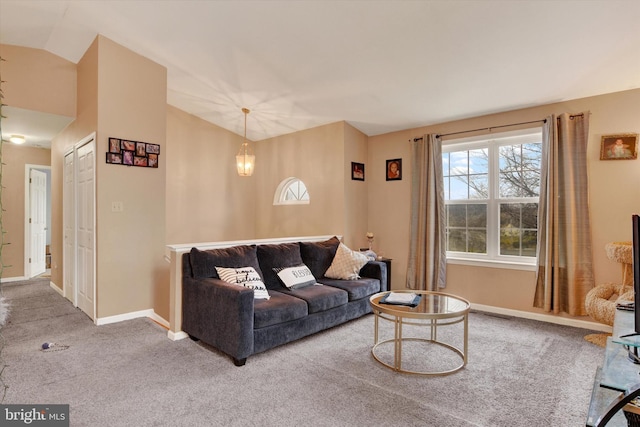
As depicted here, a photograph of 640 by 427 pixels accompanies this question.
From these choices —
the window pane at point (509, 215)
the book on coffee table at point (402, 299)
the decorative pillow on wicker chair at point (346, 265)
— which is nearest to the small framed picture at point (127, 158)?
the decorative pillow on wicker chair at point (346, 265)

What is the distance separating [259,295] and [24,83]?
3830 mm

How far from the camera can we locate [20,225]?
229 inches

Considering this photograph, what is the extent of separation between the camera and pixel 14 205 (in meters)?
5.77

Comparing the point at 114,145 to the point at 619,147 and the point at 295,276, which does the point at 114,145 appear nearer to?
the point at 295,276

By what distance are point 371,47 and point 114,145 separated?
2904 millimetres

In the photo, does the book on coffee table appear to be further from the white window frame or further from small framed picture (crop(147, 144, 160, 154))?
small framed picture (crop(147, 144, 160, 154))

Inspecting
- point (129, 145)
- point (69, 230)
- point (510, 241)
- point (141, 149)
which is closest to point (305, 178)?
point (141, 149)

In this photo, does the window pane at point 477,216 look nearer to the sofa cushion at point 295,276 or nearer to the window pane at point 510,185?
the window pane at point 510,185

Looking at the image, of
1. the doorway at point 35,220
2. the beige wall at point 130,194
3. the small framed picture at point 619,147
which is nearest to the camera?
the small framed picture at point 619,147

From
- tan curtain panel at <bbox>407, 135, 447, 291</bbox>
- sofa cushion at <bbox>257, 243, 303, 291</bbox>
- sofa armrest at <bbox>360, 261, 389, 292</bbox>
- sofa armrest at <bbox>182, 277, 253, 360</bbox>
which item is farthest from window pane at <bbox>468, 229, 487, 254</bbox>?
sofa armrest at <bbox>182, 277, 253, 360</bbox>

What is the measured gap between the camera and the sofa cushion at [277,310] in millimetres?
2809

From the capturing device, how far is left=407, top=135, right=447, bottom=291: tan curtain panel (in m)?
4.45

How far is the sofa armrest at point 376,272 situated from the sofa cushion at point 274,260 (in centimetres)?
88

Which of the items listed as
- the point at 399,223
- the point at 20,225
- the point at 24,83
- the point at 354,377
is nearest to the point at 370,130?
the point at 399,223
